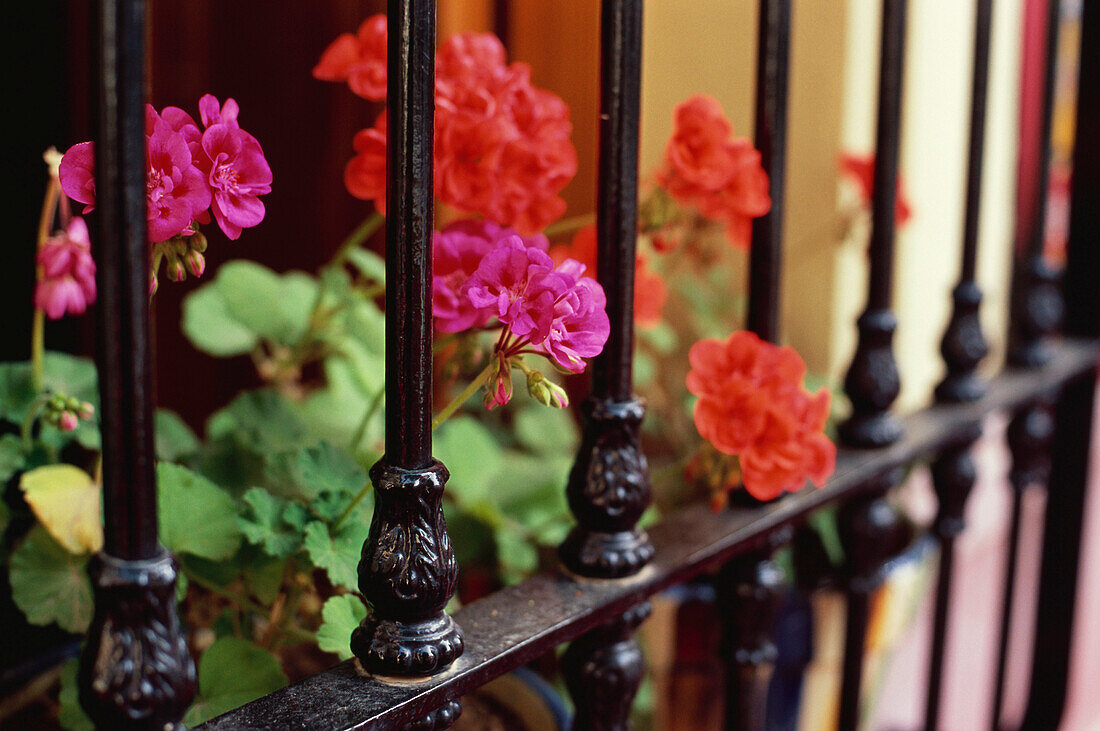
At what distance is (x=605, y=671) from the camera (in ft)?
2.32

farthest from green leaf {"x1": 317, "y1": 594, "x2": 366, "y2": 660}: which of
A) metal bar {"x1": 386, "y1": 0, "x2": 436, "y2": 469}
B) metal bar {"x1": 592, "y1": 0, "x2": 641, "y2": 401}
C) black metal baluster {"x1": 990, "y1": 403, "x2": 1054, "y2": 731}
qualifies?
black metal baluster {"x1": 990, "y1": 403, "x2": 1054, "y2": 731}

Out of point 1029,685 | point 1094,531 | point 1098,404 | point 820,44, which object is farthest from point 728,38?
point 1094,531

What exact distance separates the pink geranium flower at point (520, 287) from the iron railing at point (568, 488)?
1.3 inches

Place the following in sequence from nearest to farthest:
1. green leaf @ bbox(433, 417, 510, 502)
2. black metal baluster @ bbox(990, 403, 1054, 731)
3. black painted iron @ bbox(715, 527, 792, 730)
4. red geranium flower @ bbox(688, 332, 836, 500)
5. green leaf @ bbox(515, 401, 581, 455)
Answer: red geranium flower @ bbox(688, 332, 836, 500)
black painted iron @ bbox(715, 527, 792, 730)
green leaf @ bbox(433, 417, 510, 502)
green leaf @ bbox(515, 401, 581, 455)
black metal baluster @ bbox(990, 403, 1054, 731)

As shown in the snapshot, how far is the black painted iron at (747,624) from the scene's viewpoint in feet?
2.86

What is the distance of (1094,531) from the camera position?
2316 millimetres

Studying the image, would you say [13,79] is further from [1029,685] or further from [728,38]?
[1029,685]

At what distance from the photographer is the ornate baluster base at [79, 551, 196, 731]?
0.43 meters

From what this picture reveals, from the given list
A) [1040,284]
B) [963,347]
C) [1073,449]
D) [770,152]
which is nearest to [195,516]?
[770,152]

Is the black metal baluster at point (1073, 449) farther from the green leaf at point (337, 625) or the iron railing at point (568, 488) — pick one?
the green leaf at point (337, 625)

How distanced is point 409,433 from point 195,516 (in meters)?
0.21

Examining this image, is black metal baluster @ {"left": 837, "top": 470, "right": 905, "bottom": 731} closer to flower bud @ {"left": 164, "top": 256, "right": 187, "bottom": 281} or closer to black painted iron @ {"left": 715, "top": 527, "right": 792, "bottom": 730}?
black painted iron @ {"left": 715, "top": 527, "right": 792, "bottom": 730}

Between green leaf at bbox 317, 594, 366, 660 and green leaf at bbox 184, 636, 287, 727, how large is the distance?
6 centimetres

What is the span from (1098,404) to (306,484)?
137cm
